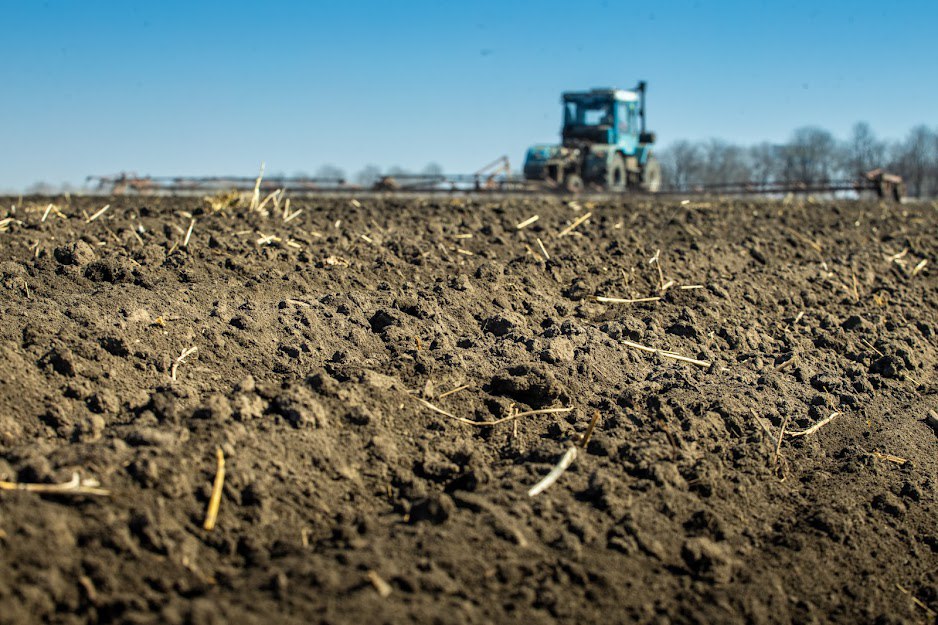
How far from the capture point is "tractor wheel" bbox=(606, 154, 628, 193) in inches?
952

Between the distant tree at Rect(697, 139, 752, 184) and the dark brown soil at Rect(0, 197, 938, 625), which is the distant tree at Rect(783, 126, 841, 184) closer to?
the distant tree at Rect(697, 139, 752, 184)

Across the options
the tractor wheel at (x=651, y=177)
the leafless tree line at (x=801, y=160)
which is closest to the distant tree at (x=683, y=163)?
the leafless tree line at (x=801, y=160)

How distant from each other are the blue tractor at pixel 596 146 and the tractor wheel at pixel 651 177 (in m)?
0.52

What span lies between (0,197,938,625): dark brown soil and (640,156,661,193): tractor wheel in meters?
19.9

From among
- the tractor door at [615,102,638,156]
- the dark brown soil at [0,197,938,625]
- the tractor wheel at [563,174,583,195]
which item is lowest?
the dark brown soil at [0,197,938,625]

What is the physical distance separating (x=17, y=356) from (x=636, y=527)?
2837 mm

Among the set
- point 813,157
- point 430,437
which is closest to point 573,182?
point 430,437

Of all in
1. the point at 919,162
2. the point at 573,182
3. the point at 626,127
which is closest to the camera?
the point at 573,182

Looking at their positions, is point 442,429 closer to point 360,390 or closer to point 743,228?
point 360,390

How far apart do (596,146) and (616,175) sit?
1885mm

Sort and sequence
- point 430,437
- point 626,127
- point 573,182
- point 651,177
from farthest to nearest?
point 651,177, point 626,127, point 573,182, point 430,437

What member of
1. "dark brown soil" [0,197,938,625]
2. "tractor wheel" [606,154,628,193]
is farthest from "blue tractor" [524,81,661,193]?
"dark brown soil" [0,197,938,625]

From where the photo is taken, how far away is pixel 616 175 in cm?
2569

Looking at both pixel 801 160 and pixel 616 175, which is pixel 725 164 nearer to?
pixel 801 160
